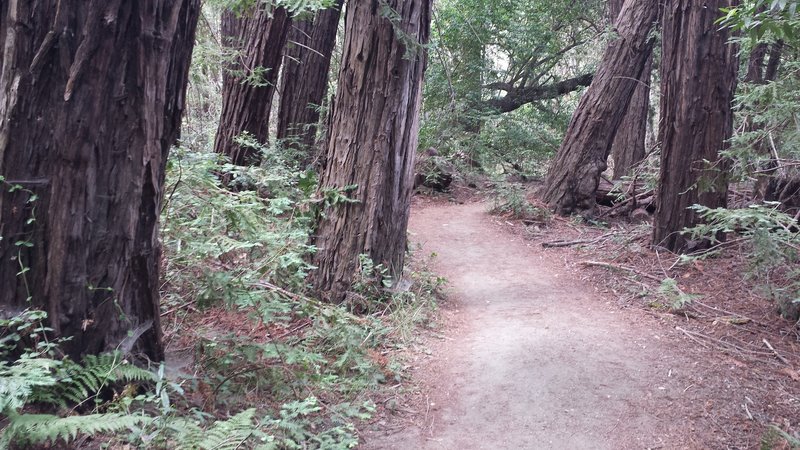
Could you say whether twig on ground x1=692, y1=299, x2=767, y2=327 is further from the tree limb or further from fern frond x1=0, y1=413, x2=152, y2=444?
the tree limb

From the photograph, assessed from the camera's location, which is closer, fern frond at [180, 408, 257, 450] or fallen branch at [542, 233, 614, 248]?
fern frond at [180, 408, 257, 450]

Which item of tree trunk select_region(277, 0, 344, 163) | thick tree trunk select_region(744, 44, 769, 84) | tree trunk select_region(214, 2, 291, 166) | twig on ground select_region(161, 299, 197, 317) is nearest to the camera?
twig on ground select_region(161, 299, 197, 317)

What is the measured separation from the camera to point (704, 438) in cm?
418

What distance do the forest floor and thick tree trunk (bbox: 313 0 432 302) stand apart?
1.16m

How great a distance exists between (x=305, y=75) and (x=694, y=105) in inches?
244

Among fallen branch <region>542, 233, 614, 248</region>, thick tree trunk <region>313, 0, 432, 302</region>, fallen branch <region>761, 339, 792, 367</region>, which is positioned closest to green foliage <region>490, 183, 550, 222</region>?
fallen branch <region>542, 233, 614, 248</region>

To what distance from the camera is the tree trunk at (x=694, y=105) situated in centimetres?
745

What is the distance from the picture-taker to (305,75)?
10664mm

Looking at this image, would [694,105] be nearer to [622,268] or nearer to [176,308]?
[622,268]

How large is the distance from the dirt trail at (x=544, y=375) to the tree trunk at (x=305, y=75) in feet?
15.0

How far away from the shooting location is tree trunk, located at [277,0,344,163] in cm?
1059

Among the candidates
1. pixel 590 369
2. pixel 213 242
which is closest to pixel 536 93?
pixel 590 369

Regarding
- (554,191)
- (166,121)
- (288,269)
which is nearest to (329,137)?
(288,269)

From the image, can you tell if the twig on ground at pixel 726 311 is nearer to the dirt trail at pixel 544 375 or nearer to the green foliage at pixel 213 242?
the dirt trail at pixel 544 375
